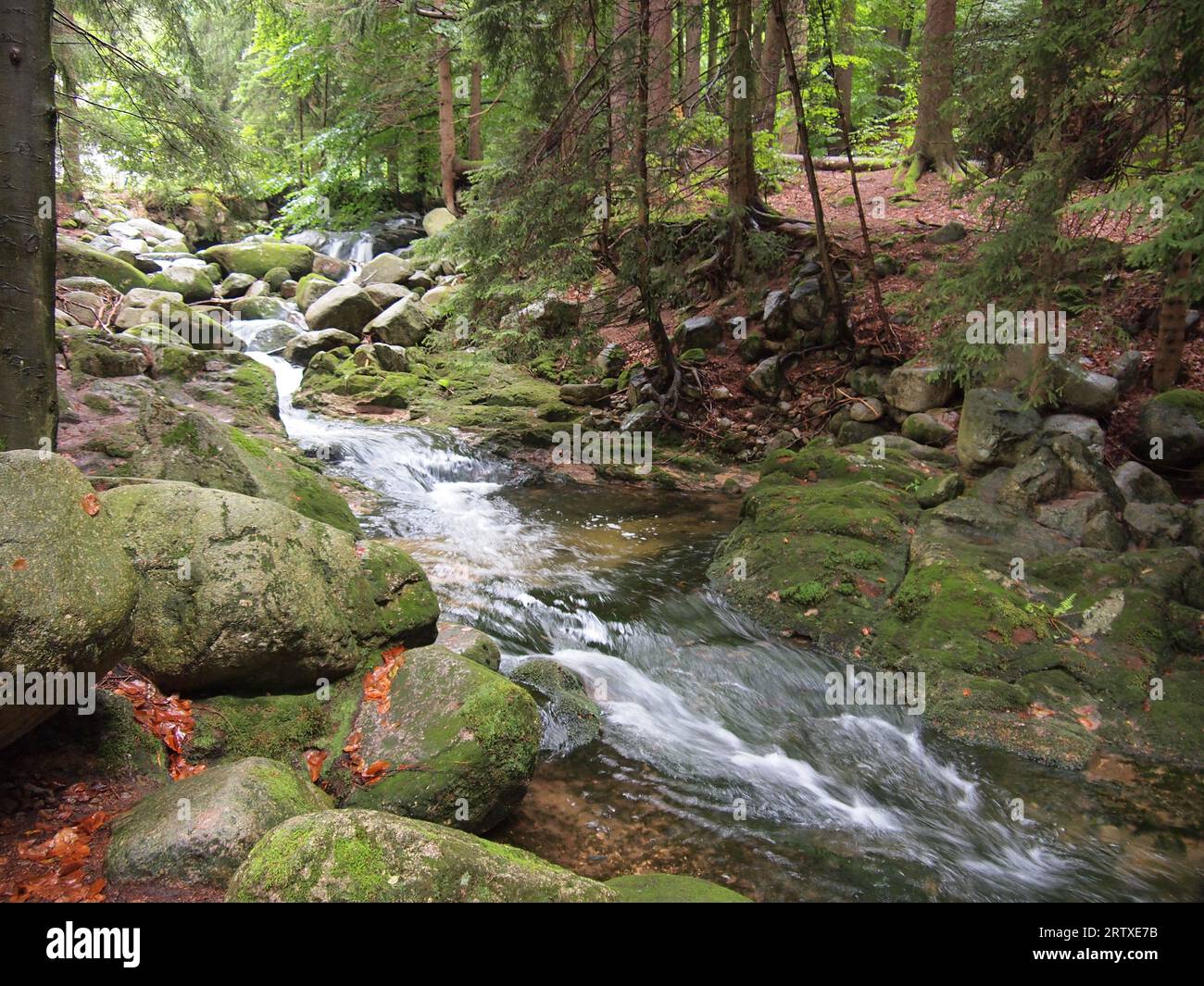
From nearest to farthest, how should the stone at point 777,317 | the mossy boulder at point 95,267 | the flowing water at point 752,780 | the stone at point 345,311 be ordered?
the flowing water at point 752,780 < the stone at point 777,317 < the mossy boulder at point 95,267 < the stone at point 345,311

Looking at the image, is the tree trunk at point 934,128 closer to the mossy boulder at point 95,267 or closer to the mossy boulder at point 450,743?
the mossy boulder at point 450,743

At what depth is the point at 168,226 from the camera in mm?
24359

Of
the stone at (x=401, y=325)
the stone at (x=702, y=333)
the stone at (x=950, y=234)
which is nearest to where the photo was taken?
the stone at (x=950, y=234)

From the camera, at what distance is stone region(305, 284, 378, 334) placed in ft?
54.0

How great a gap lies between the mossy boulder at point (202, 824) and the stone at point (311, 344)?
1364 centimetres

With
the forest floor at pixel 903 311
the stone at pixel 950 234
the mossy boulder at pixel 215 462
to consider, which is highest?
the stone at pixel 950 234

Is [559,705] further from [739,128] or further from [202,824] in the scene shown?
[739,128]

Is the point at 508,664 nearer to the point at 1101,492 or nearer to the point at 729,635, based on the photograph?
the point at 729,635

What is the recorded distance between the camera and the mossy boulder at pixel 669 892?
296 centimetres

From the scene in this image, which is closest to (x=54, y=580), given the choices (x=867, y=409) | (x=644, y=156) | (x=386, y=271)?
(x=644, y=156)

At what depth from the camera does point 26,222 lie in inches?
185

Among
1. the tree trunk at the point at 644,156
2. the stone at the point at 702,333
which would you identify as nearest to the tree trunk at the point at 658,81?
the tree trunk at the point at 644,156

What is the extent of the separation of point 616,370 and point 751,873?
429 inches
